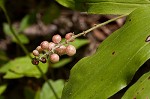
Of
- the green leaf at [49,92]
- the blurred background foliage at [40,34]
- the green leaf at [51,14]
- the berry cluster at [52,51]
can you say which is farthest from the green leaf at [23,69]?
the berry cluster at [52,51]

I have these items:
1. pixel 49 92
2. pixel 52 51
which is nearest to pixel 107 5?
pixel 52 51

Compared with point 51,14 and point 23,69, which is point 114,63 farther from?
point 51,14

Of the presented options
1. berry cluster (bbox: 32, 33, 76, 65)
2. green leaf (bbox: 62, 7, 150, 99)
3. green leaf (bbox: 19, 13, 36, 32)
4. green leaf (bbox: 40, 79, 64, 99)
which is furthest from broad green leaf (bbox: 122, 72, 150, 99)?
green leaf (bbox: 19, 13, 36, 32)

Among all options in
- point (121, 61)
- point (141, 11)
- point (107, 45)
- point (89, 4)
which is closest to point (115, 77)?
point (121, 61)

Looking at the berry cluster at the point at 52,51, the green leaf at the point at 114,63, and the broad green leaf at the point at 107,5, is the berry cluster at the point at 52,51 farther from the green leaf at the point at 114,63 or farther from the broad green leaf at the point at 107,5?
the broad green leaf at the point at 107,5

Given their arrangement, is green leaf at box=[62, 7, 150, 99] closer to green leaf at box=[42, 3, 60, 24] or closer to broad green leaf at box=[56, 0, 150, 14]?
broad green leaf at box=[56, 0, 150, 14]

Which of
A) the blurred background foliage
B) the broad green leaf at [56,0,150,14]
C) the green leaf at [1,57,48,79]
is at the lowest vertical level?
the blurred background foliage

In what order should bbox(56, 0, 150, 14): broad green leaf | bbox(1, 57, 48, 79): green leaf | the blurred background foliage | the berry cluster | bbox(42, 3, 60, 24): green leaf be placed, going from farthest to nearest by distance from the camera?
1. bbox(42, 3, 60, 24): green leaf
2. the blurred background foliage
3. bbox(1, 57, 48, 79): green leaf
4. bbox(56, 0, 150, 14): broad green leaf
5. the berry cluster
